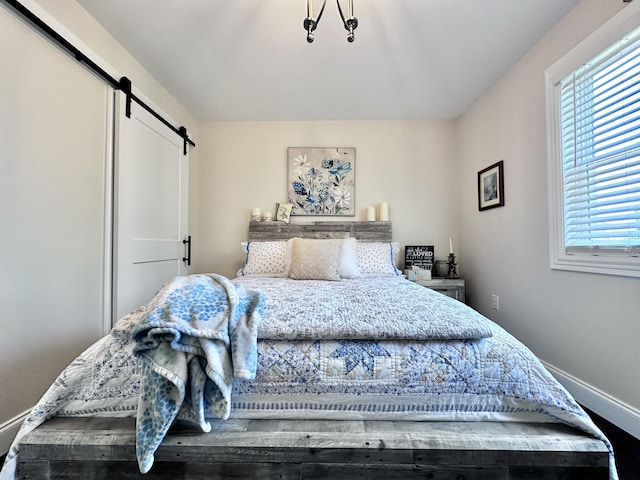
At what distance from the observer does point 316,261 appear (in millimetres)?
2340

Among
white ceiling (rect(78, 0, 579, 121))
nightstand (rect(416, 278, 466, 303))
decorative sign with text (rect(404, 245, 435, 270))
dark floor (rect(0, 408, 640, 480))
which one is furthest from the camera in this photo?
decorative sign with text (rect(404, 245, 435, 270))

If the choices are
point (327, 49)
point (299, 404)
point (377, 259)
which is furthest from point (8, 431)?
point (327, 49)

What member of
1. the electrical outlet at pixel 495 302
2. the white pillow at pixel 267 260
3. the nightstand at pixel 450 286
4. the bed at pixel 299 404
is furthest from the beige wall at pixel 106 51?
the electrical outlet at pixel 495 302

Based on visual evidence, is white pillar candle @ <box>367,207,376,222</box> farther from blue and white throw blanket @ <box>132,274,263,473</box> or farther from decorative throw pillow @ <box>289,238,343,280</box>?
blue and white throw blanket @ <box>132,274,263,473</box>

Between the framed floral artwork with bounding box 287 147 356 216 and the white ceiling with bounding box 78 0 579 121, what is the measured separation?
1.59 feet

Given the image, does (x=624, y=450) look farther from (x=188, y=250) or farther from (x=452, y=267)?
(x=188, y=250)

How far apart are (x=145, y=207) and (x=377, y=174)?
2.31 meters

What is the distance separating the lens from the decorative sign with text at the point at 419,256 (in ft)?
10.2

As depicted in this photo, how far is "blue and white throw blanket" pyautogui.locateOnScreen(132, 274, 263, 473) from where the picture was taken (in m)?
0.82

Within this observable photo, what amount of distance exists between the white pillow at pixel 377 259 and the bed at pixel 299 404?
5.08 ft

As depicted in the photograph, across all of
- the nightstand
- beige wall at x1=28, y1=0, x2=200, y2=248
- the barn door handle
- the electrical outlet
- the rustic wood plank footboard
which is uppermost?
beige wall at x1=28, y1=0, x2=200, y2=248

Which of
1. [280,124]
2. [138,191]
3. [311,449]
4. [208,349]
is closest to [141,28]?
[138,191]

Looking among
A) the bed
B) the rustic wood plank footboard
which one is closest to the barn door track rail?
the bed

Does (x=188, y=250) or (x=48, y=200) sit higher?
(x=48, y=200)
